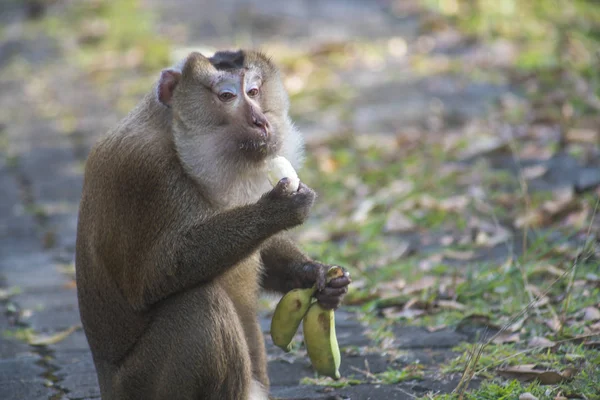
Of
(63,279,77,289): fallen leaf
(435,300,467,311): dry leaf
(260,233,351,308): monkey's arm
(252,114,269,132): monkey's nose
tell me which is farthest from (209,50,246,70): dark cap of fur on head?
(63,279,77,289): fallen leaf

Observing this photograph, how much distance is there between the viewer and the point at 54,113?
31.3ft

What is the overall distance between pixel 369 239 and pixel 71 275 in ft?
6.40

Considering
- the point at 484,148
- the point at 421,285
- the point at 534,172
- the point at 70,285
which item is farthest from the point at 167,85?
the point at 484,148

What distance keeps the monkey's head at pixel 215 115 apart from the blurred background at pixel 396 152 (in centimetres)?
62

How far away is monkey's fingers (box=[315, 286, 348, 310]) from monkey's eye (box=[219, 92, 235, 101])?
2.92 ft

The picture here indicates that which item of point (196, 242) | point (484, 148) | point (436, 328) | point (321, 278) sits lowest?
point (436, 328)

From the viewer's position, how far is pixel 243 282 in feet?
13.1

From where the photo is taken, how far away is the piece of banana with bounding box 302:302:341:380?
3883 millimetres

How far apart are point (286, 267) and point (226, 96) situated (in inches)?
34.2

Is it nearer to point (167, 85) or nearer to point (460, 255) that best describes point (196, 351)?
point (167, 85)

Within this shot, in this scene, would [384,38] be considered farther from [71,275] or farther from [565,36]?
[71,275]

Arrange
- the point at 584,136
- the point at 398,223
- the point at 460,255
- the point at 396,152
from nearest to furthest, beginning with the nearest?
the point at 460,255
the point at 398,223
the point at 584,136
the point at 396,152

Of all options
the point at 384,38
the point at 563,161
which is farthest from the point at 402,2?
the point at 563,161

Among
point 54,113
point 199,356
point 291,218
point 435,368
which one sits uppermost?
point 54,113
